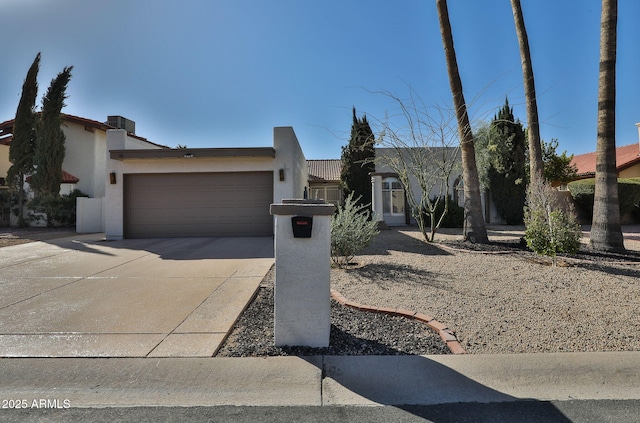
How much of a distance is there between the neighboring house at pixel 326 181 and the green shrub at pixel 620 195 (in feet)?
41.9

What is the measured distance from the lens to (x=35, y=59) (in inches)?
780

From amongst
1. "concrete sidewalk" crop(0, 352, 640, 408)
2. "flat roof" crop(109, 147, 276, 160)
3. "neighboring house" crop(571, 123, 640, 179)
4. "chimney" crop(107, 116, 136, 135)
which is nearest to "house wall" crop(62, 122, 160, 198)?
"chimney" crop(107, 116, 136, 135)

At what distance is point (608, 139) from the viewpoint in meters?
8.54

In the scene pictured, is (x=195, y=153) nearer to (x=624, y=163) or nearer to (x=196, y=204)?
(x=196, y=204)

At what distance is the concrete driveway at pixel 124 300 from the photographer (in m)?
3.83

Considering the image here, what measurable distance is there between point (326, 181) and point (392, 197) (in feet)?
22.3

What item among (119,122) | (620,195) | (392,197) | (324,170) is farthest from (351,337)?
(324,170)

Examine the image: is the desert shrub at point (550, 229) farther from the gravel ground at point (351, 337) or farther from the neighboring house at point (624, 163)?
the neighboring house at point (624, 163)

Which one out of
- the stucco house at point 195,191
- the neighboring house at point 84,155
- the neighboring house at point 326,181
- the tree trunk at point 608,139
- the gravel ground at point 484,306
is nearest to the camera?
the gravel ground at point 484,306

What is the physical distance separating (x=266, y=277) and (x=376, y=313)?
2.72 meters

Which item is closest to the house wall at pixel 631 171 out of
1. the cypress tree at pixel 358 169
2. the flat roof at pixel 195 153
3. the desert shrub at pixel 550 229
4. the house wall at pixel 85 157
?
the cypress tree at pixel 358 169

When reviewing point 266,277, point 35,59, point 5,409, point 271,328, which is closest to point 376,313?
point 271,328

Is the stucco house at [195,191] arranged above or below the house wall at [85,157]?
below

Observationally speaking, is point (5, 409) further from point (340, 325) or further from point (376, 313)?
point (376, 313)
